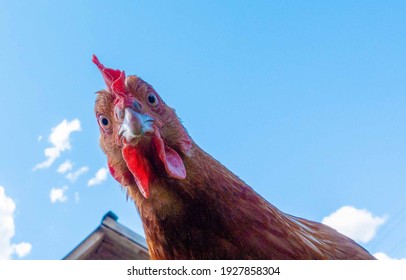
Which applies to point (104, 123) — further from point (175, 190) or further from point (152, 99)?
point (175, 190)

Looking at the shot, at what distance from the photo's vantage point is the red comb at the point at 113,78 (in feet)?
3.11

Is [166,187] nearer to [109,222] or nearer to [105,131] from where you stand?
[105,131]

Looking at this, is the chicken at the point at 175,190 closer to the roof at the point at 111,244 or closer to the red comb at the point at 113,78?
the red comb at the point at 113,78

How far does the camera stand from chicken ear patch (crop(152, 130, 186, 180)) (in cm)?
90

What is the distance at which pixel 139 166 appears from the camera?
2.98ft

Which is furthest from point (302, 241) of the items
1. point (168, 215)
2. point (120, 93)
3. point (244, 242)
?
point (120, 93)

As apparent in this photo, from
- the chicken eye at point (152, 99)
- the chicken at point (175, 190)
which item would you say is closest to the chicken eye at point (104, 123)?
the chicken at point (175, 190)

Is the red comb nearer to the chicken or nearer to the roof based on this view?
the chicken

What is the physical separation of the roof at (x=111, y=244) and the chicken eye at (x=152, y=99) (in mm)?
1416

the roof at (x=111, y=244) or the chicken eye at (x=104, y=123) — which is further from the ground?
the roof at (x=111, y=244)

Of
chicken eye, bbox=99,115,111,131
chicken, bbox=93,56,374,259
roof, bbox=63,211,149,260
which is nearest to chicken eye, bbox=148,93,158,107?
chicken, bbox=93,56,374,259

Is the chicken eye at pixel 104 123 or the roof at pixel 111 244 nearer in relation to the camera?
the chicken eye at pixel 104 123

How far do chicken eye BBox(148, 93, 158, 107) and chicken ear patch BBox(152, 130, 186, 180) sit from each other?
84mm
